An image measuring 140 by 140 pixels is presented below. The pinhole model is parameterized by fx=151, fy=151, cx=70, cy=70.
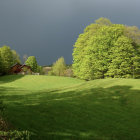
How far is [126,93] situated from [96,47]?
72.4ft

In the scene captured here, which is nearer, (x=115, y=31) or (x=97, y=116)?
(x=97, y=116)

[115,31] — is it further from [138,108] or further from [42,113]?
[42,113]

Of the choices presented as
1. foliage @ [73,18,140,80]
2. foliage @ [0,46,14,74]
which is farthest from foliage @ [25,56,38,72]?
foliage @ [73,18,140,80]

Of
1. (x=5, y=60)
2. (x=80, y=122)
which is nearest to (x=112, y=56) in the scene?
(x=80, y=122)

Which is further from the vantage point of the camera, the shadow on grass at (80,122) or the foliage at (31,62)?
the foliage at (31,62)

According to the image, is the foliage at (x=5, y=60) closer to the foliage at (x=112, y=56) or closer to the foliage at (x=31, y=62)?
the foliage at (x=31, y=62)

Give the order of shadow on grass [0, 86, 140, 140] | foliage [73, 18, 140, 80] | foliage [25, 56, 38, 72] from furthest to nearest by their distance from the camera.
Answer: foliage [25, 56, 38, 72] → foliage [73, 18, 140, 80] → shadow on grass [0, 86, 140, 140]

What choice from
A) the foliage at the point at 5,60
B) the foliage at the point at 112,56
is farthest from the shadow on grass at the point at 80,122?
the foliage at the point at 5,60

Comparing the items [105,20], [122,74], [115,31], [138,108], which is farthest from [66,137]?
[105,20]

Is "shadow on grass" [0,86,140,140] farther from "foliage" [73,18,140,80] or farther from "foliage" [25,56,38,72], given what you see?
"foliage" [25,56,38,72]

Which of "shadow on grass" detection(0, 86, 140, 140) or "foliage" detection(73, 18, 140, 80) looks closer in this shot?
"shadow on grass" detection(0, 86, 140, 140)

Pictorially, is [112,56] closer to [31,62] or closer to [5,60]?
[5,60]

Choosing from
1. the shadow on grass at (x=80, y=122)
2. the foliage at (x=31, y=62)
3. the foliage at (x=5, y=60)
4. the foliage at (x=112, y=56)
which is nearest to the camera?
the shadow on grass at (x=80, y=122)

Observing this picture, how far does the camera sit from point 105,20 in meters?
44.9
